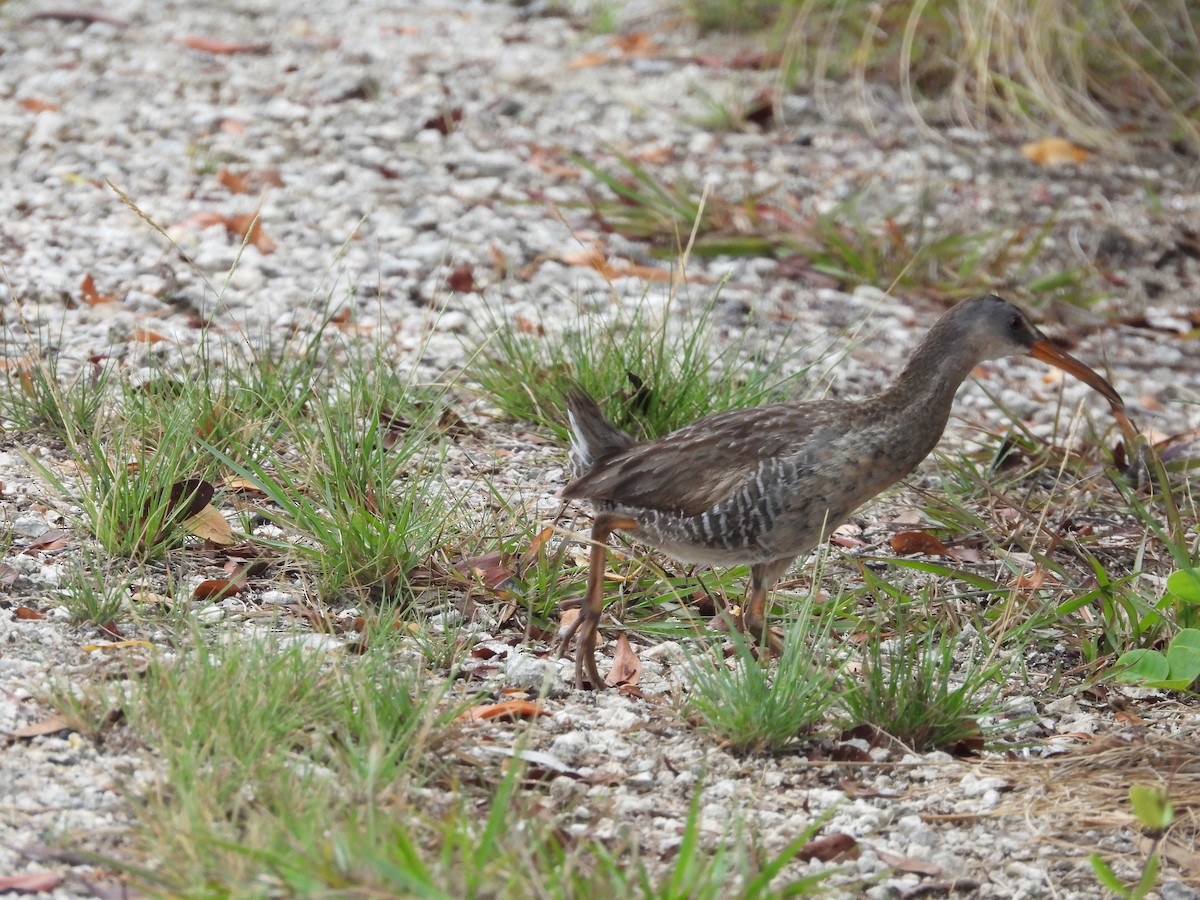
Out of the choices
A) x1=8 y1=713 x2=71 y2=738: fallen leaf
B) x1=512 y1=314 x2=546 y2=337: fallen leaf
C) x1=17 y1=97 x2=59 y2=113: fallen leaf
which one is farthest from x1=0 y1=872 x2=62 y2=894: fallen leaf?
x1=17 y1=97 x2=59 y2=113: fallen leaf

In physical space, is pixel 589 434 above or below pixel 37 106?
below

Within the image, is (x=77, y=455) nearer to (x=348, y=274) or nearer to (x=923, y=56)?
(x=348, y=274)

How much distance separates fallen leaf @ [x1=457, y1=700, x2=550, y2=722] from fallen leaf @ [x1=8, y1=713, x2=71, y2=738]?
2.71 ft

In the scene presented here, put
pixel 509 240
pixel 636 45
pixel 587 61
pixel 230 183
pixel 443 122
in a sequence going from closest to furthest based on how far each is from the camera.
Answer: pixel 509 240, pixel 230 183, pixel 443 122, pixel 587 61, pixel 636 45

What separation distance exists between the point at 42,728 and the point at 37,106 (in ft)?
17.9

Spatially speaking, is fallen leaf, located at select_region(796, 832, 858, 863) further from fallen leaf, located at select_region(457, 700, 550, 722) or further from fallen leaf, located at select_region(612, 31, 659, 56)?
fallen leaf, located at select_region(612, 31, 659, 56)

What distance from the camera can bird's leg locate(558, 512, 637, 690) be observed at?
3889mm

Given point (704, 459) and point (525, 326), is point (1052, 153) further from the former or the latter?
point (704, 459)

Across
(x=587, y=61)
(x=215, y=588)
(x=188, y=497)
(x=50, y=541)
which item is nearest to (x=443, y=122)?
(x=587, y=61)

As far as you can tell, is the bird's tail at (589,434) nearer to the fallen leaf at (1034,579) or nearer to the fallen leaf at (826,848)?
the fallen leaf at (1034,579)

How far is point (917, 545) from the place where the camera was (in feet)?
16.0

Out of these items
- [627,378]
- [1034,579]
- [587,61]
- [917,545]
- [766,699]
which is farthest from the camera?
[587,61]

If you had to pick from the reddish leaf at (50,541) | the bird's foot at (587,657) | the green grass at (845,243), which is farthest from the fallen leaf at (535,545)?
the green grass at (845,243)

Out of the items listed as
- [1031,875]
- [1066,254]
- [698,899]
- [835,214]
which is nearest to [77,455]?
[698,899]
